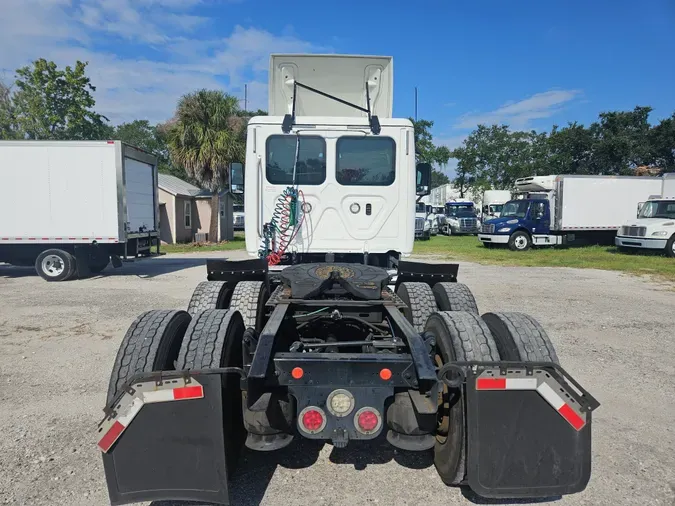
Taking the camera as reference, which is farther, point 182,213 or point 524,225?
point 182,213

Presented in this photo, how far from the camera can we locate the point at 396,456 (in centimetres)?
335

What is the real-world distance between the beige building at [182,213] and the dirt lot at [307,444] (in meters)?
16.1

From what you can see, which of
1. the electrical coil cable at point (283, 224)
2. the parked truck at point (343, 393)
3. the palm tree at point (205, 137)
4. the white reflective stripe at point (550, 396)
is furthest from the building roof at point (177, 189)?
the white reflective stripe at point (550, 396)

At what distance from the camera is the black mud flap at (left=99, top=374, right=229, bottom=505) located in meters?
2.34

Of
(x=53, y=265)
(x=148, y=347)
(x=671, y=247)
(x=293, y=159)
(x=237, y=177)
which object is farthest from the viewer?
(x=671, y=247)

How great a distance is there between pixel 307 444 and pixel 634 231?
20.3 meters

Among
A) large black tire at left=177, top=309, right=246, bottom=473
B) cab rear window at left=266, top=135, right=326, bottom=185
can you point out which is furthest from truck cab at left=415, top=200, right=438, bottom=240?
large black tire at left=177, top=309, right=246, bottom=473

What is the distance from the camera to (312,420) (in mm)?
2510

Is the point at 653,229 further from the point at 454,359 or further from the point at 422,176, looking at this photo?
the point at 454,359

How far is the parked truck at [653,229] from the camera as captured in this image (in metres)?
18.3

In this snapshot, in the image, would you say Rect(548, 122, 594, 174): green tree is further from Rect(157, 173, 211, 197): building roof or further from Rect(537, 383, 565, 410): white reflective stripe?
Rect(537, 383, 565, 410): white reflective stripe

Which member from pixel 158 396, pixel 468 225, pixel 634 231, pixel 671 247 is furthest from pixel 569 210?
pixel 158 396

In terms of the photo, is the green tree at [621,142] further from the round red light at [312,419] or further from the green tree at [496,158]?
the round red light at [312,419]

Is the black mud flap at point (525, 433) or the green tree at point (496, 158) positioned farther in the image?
the green tree at point (496, 158)
